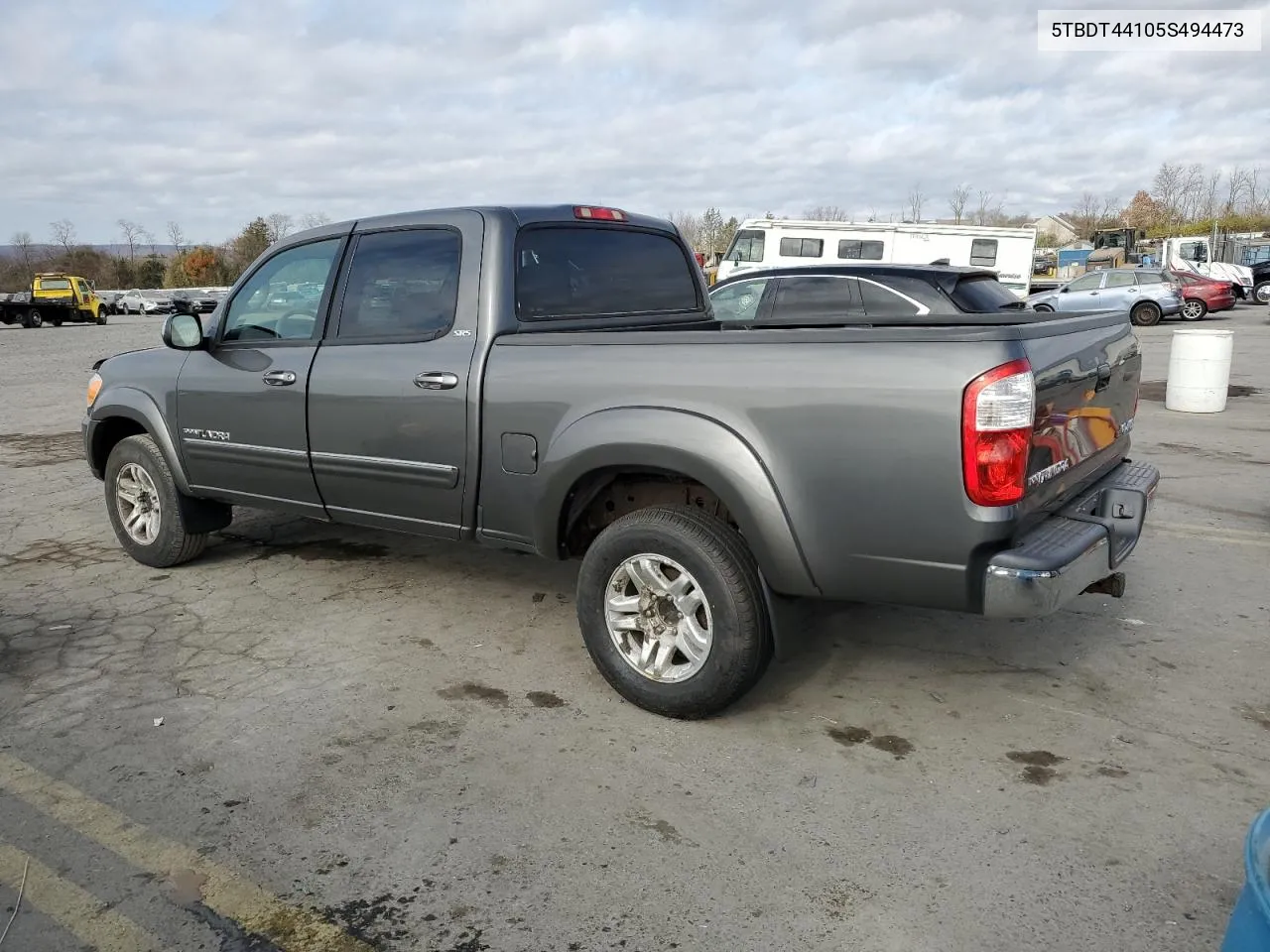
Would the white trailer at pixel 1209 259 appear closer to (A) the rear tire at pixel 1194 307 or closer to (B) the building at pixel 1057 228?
(A) the rear tire at pixel 1194 307

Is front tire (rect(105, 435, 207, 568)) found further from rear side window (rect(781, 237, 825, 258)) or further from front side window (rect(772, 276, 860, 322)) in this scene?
rear side window (rect(781, 237, 825, 258))

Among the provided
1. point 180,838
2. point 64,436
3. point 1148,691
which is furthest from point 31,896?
point 64,436

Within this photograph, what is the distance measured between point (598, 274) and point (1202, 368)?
894 centimetres

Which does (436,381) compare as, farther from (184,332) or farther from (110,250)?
(110,250)

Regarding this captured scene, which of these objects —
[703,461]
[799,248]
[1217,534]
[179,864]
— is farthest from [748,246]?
[179,864]

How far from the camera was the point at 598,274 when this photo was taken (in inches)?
183

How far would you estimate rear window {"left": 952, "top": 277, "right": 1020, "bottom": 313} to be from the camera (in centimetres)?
948

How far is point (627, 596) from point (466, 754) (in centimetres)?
82

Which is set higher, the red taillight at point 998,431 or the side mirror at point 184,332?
the side mirror at point 184,332

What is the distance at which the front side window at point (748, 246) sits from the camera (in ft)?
78.3

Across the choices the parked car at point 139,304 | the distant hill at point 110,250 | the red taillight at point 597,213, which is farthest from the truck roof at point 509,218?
the distant hill at point 110,250

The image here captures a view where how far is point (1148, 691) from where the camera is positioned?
12.8 feet

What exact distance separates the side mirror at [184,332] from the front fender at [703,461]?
2.43 meters

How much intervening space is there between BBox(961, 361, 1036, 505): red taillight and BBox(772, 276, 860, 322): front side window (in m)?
7.13
